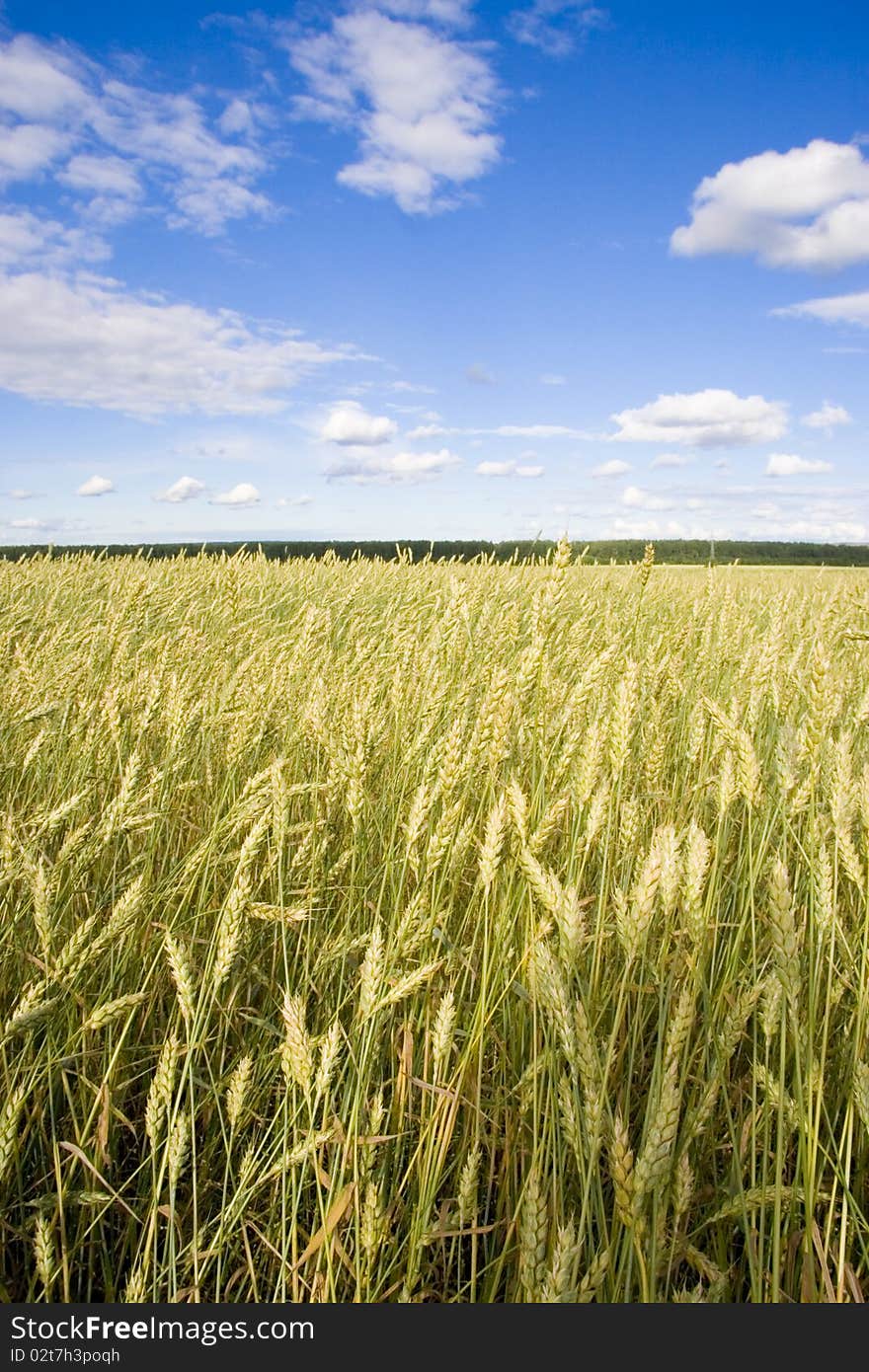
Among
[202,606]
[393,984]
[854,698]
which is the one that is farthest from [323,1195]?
[202,606]

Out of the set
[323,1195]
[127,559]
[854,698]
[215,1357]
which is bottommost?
[323,1195]

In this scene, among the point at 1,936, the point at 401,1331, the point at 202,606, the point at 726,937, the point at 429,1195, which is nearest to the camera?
the point at 401,1331

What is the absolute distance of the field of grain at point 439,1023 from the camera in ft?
3.68

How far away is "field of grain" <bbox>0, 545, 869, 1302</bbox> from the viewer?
112cm

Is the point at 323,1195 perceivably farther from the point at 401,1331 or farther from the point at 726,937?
the point at 726,937

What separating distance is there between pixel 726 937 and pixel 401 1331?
4.21ft

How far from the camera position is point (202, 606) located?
5.08 metres

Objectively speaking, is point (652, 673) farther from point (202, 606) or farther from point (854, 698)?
point (202, 606)

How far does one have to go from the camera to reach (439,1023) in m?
1.22

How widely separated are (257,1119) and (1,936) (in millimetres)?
674

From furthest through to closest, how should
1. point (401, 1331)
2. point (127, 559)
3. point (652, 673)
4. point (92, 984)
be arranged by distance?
point (127, 559) < point (652, 673) < point (92, 984) < point (401, 1331)

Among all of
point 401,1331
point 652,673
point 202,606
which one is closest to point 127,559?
point 202,606

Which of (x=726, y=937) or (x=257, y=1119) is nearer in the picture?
(x=257, y=1119)

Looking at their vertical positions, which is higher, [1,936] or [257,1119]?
[1,936]
